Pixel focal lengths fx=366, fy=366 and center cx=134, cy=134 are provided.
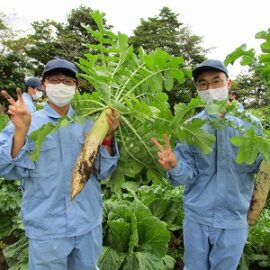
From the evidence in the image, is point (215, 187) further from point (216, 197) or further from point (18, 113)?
point (18, 113)

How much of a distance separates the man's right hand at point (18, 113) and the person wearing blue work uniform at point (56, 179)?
0.13 meters

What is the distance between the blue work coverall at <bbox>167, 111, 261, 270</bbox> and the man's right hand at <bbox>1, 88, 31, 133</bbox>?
99 cm

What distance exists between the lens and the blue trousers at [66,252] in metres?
2.38

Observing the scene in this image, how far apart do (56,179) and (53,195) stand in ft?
0.34

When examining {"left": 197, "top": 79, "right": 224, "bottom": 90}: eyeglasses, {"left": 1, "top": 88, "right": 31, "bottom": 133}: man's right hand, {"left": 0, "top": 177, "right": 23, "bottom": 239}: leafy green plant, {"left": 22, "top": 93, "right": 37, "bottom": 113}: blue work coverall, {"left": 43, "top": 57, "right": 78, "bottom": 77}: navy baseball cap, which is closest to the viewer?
{"left": 1, "top": 88, "right": 31, "bottom": 133}: man's right hand

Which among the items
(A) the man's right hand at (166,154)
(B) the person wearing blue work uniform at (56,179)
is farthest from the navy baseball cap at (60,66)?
(A) the man's right hand at (166,154)

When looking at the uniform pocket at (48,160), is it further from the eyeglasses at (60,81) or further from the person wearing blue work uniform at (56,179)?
the eyeglasses at (60,81)

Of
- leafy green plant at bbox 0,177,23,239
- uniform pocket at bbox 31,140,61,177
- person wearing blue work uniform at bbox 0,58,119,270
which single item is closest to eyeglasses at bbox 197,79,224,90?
person wearing blue work uniform at bbox 0,58,119,270

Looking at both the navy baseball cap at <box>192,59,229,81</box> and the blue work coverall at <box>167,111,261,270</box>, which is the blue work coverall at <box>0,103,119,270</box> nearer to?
the blue work coverall at <box>167,111,261,270</box>

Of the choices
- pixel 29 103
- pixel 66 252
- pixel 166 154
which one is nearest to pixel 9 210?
pixel 29 103

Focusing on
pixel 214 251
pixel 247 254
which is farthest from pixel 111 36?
pixel 247 254

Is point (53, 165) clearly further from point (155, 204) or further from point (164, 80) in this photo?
point (155, 204)

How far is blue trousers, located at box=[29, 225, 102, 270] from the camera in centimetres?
238

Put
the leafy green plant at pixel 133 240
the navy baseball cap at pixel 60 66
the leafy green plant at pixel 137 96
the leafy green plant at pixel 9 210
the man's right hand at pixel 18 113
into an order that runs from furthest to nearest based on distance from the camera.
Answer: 1. the leafy green plant at pixel 9 210
2. the leafy green plant at pixel 133 240
3. the navy baseball cap at pixel 60 66
4. the leafy green plant at pixel 137 96
5. the man's right hand at pixel 18 113
